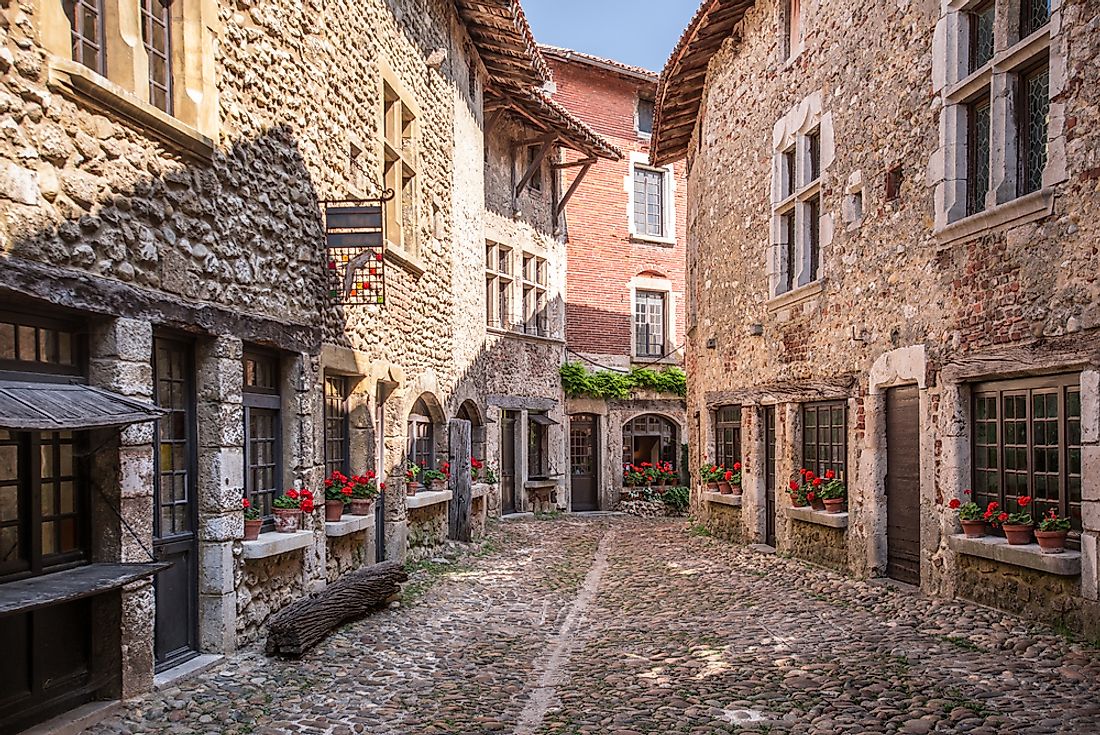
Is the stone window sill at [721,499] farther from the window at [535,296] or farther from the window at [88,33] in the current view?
the window at [88,33]

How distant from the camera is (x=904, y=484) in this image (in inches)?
321

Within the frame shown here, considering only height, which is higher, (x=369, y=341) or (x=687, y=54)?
(x=687, y=54)

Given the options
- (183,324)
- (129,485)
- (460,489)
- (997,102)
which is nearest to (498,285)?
(460,489)

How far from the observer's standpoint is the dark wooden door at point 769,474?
11.3 meters

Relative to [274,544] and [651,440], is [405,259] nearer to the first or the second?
[274,544]

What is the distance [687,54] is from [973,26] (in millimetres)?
6072

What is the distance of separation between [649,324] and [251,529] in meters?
14.1

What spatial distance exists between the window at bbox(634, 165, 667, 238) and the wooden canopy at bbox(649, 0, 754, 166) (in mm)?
2737

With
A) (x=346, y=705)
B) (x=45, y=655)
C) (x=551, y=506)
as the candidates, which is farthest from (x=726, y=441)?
(x=45, y=655)

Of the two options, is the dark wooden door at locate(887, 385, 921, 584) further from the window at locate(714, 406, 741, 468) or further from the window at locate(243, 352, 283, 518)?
the window at locate(243, 352, 283, 518)

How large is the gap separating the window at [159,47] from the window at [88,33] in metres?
0.45

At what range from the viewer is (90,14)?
15.7ft

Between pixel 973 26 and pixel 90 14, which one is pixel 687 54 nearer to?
pixel 973 26

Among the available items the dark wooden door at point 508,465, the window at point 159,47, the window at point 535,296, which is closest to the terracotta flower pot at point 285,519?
the window at point 159,47
